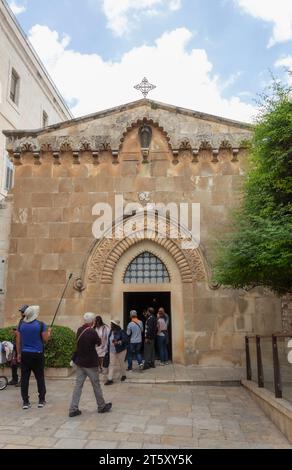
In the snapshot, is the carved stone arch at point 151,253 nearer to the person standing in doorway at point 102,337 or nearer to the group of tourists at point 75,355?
the person standing in doorway at point 102,337

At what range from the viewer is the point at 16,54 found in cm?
1850

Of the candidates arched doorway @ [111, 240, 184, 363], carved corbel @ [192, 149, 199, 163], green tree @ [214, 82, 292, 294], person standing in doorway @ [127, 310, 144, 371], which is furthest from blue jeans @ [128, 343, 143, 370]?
carved corbel @ [192, 149, 199, 163]

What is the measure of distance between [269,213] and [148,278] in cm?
483

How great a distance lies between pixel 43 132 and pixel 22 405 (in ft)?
26.4

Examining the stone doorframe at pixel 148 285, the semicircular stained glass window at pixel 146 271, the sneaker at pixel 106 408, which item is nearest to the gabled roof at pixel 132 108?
the stone doorframe at pixel 148 285

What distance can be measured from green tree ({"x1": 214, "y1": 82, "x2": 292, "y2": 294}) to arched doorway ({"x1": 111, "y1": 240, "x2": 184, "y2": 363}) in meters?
3.30

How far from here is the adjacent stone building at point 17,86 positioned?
16.9 m

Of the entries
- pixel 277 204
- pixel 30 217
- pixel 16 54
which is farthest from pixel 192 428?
pixel 16 54

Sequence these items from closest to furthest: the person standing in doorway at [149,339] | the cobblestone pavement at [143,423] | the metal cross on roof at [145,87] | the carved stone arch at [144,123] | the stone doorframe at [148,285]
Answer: the cobblestone pavement at [143,423] → the person standing in doorway at [149,339] → the stone doorframe at [148,285] → the carved stone arch at [144,123] → the metal cross on roof at [145,87]

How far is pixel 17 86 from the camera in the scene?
18641 mm

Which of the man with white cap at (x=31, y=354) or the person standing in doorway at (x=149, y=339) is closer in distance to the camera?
the man with white cap at (x=31, y=354)

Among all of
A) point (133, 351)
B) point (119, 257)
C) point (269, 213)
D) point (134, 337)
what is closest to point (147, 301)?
point (119, 257)

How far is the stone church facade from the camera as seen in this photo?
10445 millimetres

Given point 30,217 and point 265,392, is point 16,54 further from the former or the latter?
point 265,392
